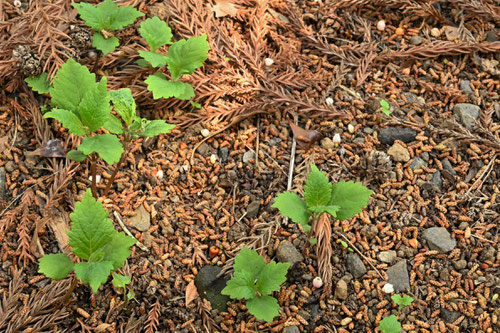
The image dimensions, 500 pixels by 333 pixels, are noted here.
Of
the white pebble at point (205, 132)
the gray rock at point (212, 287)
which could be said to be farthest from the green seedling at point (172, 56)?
the gray rock at point (212, 287)

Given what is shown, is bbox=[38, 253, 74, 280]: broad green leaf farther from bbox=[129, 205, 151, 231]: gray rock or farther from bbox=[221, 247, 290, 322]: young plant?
bbox=[221, 247, 290, 322]: young plant

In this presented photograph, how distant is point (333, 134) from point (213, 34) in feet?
3.19

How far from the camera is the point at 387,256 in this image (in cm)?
278

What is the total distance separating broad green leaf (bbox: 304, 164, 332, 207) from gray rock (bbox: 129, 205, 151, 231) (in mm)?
875

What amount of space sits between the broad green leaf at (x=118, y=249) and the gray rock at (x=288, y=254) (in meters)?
0.78

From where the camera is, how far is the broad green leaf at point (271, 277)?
8.27 ft

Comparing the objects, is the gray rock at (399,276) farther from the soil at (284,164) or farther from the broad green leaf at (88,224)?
the broad green leaf at (88,224)

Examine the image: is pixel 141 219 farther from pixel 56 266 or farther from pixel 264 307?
pixel 264 307

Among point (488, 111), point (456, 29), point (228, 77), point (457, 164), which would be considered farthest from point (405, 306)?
point (456, 29)

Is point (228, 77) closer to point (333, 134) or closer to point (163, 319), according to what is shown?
point (333, 134)

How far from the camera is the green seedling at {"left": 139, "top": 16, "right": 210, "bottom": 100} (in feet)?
9.68

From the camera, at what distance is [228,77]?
315 cm

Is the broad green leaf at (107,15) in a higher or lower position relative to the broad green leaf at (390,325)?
higher

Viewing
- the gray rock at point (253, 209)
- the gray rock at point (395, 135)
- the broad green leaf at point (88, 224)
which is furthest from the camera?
the gray rock at point (395, 135)
